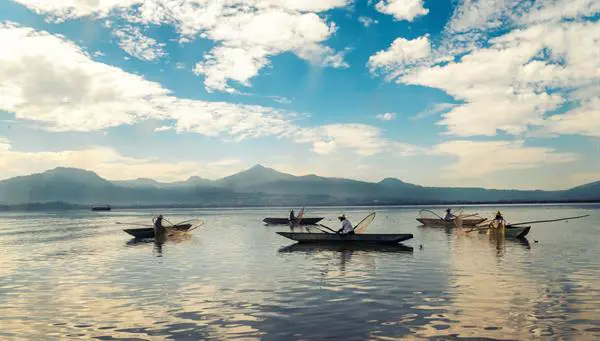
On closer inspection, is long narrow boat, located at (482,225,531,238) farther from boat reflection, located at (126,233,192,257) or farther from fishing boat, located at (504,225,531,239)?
boat reflection, located at (126,233,192,257)

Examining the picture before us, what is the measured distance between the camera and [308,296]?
20.1 m

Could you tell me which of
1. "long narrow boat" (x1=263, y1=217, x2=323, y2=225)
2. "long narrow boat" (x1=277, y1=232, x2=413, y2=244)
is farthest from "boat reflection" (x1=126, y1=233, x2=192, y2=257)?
"long narrow boat" (x1=263, y1=217, x2=323, y2=225)

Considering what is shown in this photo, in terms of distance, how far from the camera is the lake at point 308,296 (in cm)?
1493

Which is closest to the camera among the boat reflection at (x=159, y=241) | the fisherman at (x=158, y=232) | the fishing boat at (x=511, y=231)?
the boat reflection at (x=159, y=241)

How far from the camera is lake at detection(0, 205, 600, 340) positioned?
49.0 feet

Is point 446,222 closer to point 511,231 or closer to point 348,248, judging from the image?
point 511,231

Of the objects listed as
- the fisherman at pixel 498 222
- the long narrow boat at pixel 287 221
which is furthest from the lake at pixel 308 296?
the long narrow boat at pixel 287 221

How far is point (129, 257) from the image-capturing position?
3706cm

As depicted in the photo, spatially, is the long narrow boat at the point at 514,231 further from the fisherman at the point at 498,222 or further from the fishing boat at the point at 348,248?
the fishing boat at the point at 348,248

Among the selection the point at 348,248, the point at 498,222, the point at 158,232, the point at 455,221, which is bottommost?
the point at 348,248

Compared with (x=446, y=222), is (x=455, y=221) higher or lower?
higher

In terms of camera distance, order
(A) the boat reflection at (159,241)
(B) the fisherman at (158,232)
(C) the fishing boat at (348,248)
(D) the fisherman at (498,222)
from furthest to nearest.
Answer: (B) the fisherman at (158,232) < (D) the fisherman at (498,222) < (A) the boat reflection at (159,241) < (C) the fishing boat at (348,248)

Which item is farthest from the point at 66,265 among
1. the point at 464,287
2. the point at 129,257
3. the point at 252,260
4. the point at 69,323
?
the point at 464,287

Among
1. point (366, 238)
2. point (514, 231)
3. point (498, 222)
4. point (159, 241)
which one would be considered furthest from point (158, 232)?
point (514, 231)
